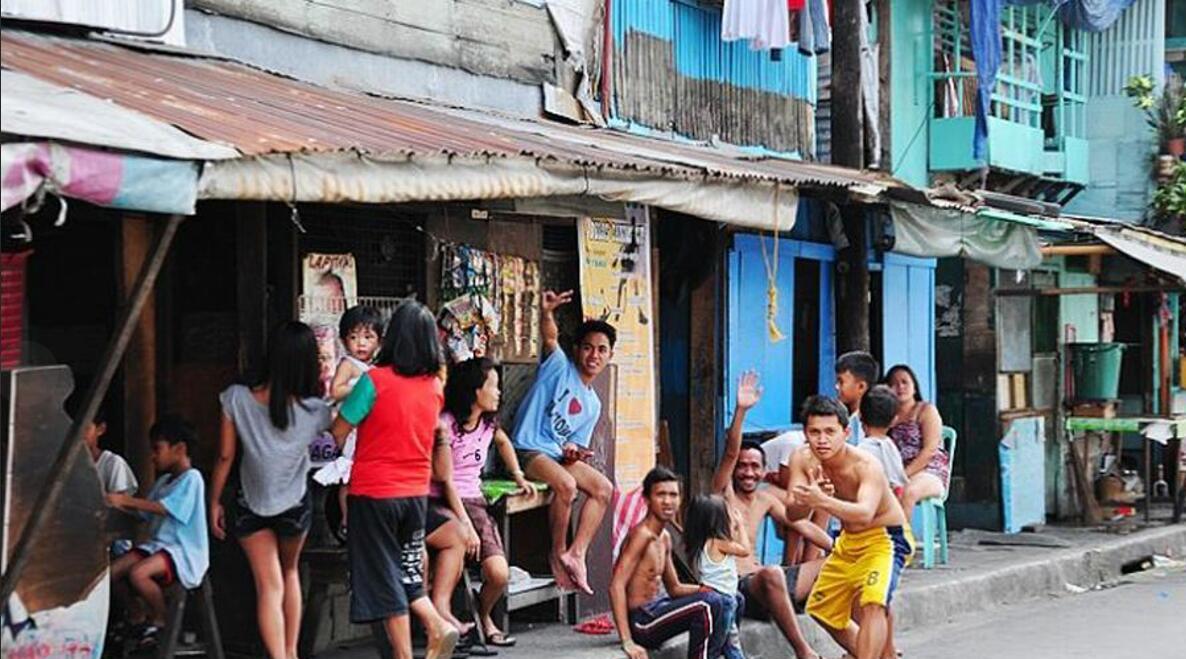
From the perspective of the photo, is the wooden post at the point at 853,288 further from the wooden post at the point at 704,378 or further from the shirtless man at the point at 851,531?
the shirtless man at the point at 851,531

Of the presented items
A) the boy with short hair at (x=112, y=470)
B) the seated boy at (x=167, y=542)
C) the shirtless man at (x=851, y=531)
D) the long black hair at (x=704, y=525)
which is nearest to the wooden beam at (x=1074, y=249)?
the shirtless man at (x=851, y=531)

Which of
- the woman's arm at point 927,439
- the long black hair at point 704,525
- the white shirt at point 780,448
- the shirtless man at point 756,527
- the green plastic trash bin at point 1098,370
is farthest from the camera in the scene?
the green plastic trash bin at point 1098,370

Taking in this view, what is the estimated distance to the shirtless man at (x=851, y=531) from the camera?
9.29 m

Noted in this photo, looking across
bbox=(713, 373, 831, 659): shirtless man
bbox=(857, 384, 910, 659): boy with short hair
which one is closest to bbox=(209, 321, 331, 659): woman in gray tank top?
bbox=(713, 373, 831, 659): shirtless man

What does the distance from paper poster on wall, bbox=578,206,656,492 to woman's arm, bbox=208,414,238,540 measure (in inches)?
135

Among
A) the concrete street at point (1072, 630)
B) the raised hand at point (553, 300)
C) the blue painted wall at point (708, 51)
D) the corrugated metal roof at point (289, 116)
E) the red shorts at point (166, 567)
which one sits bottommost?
the concrete street at point (1072, 630)

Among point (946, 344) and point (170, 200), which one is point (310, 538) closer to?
point (170, 200)

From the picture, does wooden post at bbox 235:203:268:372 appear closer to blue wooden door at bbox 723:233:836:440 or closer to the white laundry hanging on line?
blue wooden door at bbox 723:233:836:440

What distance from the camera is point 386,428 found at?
8469 mm

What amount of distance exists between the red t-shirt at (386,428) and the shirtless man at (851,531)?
185 cm

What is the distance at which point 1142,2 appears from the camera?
23.3 m

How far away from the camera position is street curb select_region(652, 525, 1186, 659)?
1102 centimetres

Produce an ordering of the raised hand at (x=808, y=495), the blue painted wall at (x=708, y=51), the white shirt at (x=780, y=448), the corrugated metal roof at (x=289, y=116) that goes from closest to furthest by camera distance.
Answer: the corrugated metal roof at (x=289, y=116), the raised hand at (x=808, y=495), the white shirt at (x=780, y=448), the blue painted wall at (x=708, y=51)

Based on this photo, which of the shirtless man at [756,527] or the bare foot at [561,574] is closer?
the shirtless man at [756,527]
